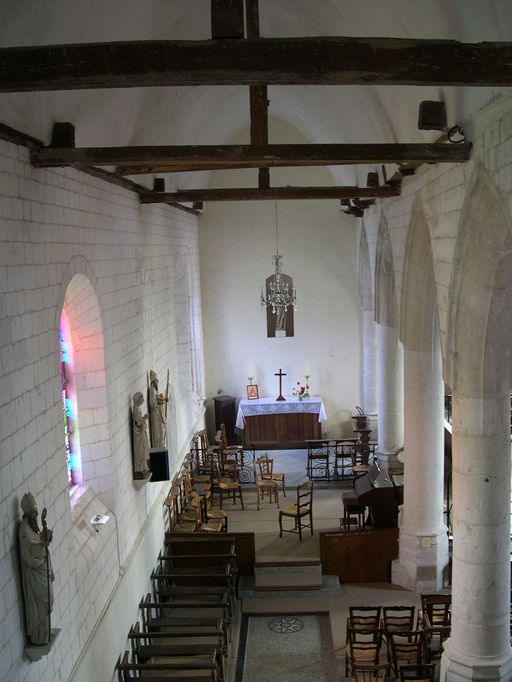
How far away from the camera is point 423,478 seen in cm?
1177

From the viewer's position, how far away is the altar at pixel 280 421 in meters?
20.2

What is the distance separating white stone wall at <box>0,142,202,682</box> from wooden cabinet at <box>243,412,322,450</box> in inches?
301

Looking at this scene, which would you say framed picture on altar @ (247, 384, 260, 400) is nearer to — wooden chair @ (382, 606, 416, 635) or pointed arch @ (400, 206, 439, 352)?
pointed arch @ (400, 206, 439, 352)

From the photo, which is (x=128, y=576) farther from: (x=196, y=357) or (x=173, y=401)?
→ (x=196, y=357)

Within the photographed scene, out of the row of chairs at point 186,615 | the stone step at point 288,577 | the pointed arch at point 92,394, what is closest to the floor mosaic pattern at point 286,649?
the row of chairs at point 186,615

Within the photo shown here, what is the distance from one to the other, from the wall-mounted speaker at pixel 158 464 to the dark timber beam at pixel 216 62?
23.7 ft

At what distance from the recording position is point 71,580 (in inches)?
294

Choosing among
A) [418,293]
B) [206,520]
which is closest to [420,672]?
[418,293]

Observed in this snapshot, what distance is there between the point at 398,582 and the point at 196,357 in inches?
369

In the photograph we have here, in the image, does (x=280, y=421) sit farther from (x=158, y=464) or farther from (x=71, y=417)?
(x=71, y=417)

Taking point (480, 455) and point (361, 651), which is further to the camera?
point (361, 651)

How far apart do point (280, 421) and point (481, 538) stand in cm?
1203

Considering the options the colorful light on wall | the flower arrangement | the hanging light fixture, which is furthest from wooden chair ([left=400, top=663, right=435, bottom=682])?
the hanging light fixture

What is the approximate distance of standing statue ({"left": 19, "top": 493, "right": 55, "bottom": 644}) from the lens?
606 centimetres
